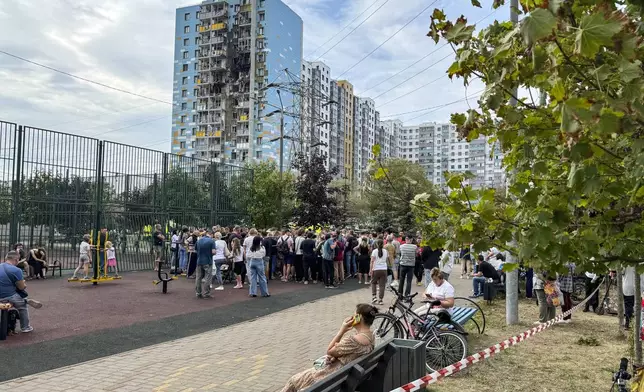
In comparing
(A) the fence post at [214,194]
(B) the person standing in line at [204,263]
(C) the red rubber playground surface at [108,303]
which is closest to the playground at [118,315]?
(C) the red rubber playground surface at [108,303]

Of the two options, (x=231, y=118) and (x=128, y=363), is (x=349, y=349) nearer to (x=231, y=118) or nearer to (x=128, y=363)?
(x=128, y=363)

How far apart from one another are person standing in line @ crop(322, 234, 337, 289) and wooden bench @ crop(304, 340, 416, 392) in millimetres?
11392

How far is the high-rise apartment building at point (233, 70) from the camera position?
86375mm

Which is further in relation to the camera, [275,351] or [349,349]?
[275,351]

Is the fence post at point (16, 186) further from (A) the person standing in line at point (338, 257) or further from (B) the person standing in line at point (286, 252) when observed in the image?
(A) the person standing in line at point (338, 257)

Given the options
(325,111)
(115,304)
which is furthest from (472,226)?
(325,111)

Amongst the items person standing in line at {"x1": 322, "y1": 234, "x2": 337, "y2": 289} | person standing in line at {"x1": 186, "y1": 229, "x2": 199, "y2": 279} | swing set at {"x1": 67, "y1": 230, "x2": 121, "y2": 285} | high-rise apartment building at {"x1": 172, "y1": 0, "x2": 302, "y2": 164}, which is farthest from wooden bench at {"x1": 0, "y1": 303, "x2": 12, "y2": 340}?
high-rise apartment building at {"x1": 172, "y1": 0, "x2": 302, "y2": 164}

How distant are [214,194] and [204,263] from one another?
12.8m

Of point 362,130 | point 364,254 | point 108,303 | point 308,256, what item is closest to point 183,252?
point 308,256

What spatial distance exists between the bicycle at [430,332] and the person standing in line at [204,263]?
7097 mm

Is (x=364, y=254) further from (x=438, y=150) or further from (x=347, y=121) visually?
(x=438, y=150)

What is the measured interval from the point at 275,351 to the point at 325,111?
104326 mm

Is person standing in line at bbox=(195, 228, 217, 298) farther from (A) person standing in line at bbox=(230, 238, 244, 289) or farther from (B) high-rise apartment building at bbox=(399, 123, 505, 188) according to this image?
(B) high-rise apartment building at bbox=(399, 123, 505, 188)

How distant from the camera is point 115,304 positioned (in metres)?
12.6
